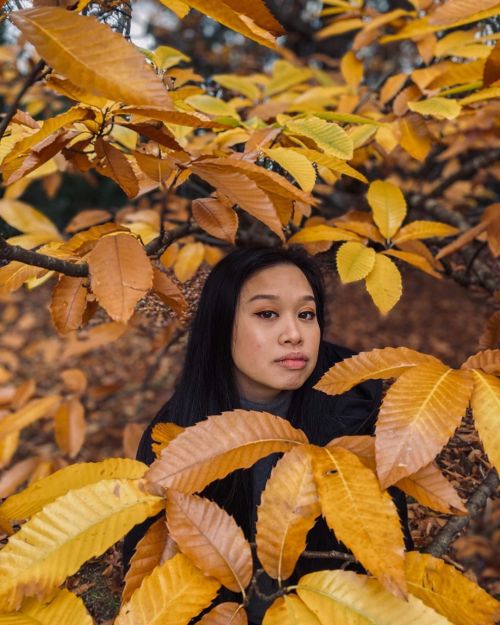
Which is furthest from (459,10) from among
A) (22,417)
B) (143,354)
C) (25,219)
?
(143,354)

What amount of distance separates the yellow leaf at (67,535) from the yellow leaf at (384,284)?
51cm

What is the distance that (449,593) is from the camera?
0.64 metres

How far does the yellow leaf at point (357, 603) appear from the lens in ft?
1.88

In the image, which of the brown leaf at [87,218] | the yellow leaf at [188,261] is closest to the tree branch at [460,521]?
the yellow leaf at [188,261]

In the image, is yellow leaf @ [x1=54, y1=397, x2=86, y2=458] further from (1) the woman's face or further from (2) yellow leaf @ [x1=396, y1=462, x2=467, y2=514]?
(2) yellow leaf @ [x1=396, y1=462, x2=467, y2=514]

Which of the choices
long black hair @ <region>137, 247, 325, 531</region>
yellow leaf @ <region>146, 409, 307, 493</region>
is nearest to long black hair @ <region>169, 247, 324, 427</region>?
long black hair @ <region>137, 247, 325, 531</region>

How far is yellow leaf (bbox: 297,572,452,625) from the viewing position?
57 centimetres

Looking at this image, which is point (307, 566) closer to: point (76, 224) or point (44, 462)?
point (44, 462)

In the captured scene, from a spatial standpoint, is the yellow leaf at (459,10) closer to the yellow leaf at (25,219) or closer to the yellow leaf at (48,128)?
the yellow leaf at (48,128)

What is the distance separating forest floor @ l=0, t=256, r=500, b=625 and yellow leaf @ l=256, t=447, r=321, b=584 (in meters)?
0.56

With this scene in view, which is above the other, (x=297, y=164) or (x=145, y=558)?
(x=297, y=164)

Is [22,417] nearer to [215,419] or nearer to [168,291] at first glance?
[168,291]

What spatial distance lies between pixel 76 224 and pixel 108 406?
1803 mm

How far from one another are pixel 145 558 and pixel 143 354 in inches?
109
